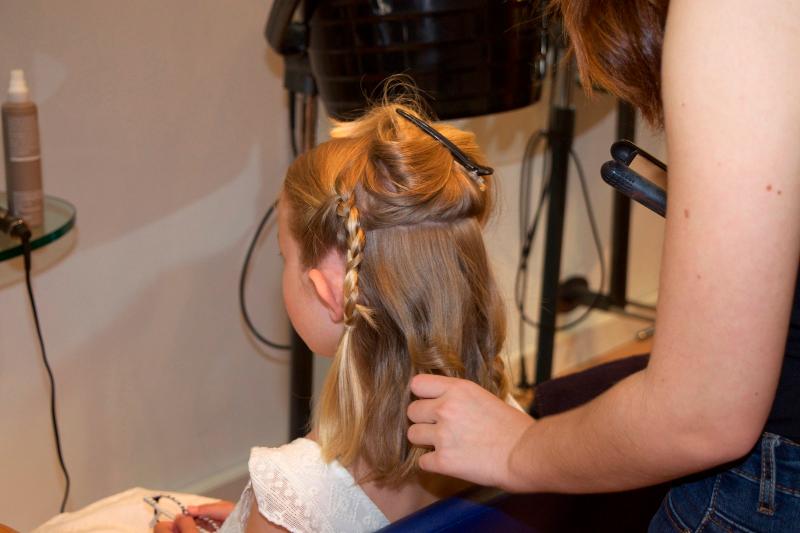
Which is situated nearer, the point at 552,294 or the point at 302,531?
the point at 302,531

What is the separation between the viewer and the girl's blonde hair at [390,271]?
3.51ft

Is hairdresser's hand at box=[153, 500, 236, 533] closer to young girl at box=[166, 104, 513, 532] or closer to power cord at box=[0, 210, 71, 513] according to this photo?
young girl at box=[166, 104, 513, 532]

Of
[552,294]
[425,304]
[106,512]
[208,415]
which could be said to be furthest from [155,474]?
[425,304]

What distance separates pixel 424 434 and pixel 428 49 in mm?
674

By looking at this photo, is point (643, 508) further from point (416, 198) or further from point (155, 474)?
point (155, 474)

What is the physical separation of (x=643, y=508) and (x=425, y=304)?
324 mm

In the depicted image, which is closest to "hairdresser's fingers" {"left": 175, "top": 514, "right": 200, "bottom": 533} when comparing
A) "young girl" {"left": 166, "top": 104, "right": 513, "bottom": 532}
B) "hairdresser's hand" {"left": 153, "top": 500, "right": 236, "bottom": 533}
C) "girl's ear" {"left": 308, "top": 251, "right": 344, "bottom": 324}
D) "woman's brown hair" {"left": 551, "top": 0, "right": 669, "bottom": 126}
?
"hairdresser's hand" {"left": 153, "top": 500, "right": 236, "bottom": 533}

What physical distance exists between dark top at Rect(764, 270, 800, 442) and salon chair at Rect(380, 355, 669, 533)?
0.26 metres

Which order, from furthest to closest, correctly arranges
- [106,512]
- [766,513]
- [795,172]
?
[106,512] < [766,513] < [795,172]

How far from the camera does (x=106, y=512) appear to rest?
4.61 ft

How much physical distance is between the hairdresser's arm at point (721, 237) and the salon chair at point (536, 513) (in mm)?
242

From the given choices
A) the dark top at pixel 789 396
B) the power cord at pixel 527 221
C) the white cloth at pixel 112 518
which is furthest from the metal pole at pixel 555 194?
the dark top at pixel 789 396

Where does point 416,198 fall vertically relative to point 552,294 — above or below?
above

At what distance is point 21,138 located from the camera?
1364mm
